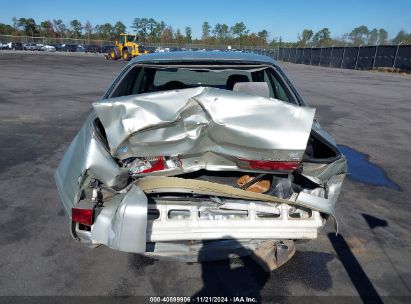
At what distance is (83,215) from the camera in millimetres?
2318

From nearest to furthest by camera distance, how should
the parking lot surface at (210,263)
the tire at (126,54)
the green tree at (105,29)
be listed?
1. the parking lot surface at (210,263)
2. the tire at (126,54)
3. the green tree at (105,29)

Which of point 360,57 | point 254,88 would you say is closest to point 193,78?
point 254,88

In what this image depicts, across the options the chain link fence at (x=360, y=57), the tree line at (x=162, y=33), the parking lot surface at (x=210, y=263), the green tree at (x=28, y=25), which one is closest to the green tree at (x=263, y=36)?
the tree line at (x=162, y=33)

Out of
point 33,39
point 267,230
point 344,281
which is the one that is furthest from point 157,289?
point 33,39

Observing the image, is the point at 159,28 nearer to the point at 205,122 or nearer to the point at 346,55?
the point at 346,55

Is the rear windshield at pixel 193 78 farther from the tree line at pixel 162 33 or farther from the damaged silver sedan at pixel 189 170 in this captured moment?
the tree line at pixel 162 33

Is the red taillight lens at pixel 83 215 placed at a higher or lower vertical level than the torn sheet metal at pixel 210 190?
lower

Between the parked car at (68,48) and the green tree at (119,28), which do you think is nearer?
the parked car at (68,48)

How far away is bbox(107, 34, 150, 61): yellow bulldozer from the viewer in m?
32.5

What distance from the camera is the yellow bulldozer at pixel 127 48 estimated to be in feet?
107

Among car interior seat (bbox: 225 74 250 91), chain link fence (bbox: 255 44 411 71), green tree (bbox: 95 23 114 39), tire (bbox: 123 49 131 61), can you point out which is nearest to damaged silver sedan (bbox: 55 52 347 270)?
car interior seat (bbox: 225 74 250 91)

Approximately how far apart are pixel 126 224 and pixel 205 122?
83 cm

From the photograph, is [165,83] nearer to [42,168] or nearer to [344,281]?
[42,168]

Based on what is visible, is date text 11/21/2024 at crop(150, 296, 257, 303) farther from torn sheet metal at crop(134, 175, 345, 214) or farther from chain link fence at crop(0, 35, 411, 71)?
chain link fence at crop(0, 35, 411, 71)
